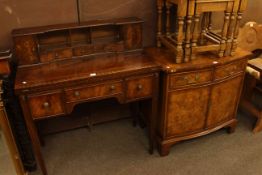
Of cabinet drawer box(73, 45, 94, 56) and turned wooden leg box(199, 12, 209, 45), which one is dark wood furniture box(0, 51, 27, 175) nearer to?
cabinet drawer box(73, 45, 94, 56)

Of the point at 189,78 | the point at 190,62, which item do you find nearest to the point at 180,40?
the point at 190,62

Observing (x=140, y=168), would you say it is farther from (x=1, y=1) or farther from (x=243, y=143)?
(x=1, y=1)

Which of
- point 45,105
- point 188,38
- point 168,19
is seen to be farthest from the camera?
point 168,19

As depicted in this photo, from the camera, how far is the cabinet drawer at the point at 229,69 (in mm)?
1999

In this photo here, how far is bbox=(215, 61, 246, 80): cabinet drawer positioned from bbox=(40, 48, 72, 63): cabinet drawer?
113 cm

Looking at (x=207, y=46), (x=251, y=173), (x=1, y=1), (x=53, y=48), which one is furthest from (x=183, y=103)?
(x=1, y=1)

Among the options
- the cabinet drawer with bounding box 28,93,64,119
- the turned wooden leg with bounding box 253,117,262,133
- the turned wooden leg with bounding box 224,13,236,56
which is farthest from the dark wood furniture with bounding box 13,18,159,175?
the turned wooden leg with bounding box 253,117,262,133

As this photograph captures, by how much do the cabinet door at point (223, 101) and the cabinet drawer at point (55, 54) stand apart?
1.15 m

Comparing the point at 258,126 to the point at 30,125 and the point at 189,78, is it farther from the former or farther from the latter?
the point at 30,125

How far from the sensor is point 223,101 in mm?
2195

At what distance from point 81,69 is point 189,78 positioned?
79cm

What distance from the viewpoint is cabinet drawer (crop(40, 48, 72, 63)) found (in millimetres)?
1834

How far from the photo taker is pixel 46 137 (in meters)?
2.41

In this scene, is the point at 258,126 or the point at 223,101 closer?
the point at 223,101
